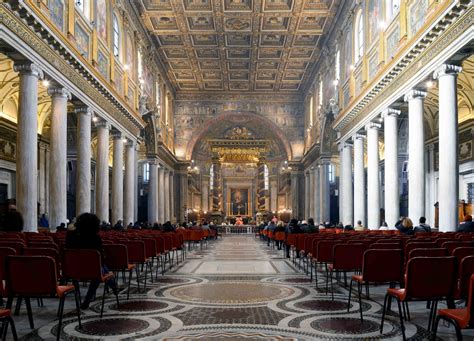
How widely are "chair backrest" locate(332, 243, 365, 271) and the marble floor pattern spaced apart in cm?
60

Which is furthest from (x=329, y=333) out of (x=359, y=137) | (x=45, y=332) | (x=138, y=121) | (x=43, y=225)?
(x=138, y=121)

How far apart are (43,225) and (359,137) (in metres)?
15.7

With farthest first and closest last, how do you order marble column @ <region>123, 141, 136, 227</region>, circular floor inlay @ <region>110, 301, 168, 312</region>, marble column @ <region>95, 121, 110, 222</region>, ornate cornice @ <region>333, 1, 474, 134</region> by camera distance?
marble column @ <region>123, 141, 136, 227</region>
marble column @ <region>95, 121, 110, 222</region>
ornate cornice @ <region>333, 1, 474, 134</region>
circular floor inlay @ <region>110, 301, 168, 312</region>


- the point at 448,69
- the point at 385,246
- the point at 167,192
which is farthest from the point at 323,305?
the point at 167,192

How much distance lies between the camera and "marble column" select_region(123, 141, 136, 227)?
Result: 2895cm

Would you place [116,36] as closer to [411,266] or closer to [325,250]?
[325,250]

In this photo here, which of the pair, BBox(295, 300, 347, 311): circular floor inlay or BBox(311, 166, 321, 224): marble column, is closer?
BBox(295, 300, 347, 311): circular floor inlay

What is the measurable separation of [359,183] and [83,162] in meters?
13.3

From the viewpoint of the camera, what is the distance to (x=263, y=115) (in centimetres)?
4769

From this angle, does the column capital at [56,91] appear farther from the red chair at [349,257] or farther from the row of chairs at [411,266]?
the red chair at [349,257]

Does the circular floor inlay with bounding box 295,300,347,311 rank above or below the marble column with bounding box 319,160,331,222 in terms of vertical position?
below

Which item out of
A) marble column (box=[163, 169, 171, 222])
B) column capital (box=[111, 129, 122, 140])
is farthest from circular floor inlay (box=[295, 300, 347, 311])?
marble column (box=[163, 169, 171, 222])

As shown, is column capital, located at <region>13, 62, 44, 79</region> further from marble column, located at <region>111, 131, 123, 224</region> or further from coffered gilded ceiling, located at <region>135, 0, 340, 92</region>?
coffered gilded ceiling, located at <region>135, 0, 340, 92</region>

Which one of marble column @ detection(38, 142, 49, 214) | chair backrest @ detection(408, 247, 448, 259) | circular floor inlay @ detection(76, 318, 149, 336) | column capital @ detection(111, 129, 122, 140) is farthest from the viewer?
marble column @ detection(38, 142, 49, 214)
